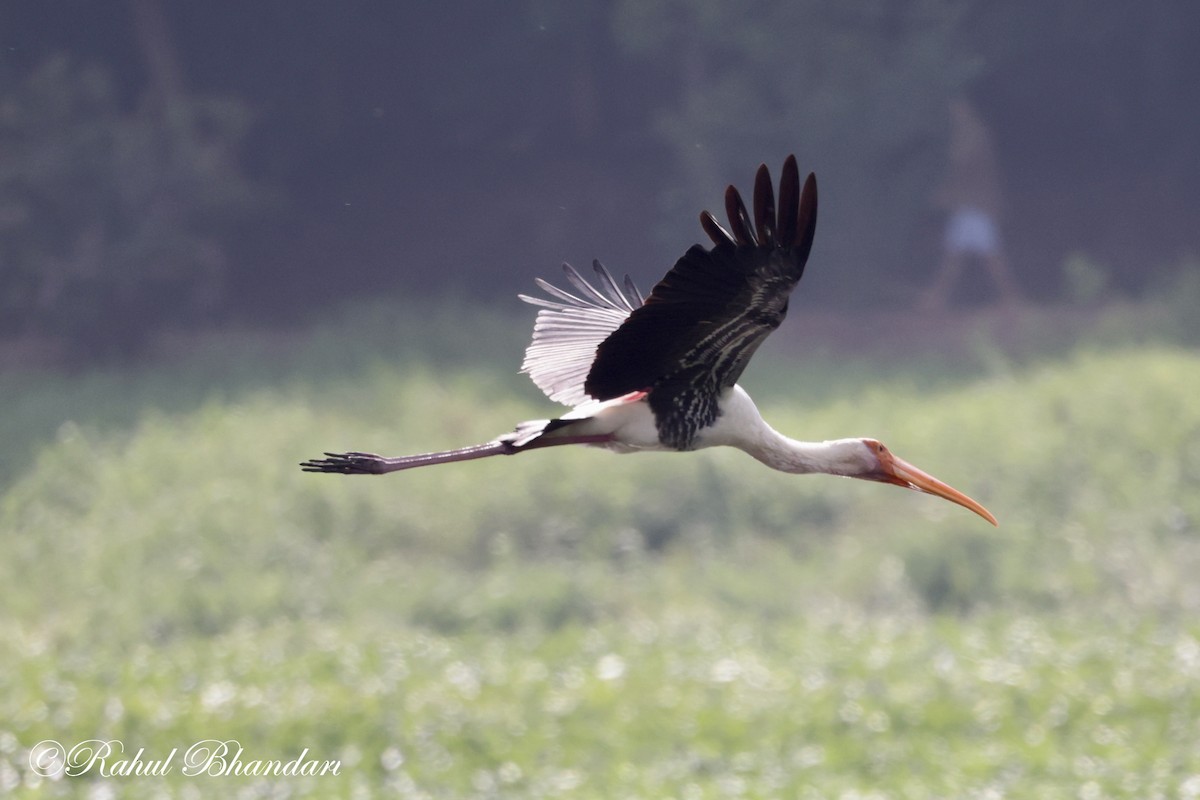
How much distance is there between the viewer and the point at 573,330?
4230 mm

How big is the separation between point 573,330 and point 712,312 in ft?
2.73

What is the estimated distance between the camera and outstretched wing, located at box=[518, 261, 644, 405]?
4.04m

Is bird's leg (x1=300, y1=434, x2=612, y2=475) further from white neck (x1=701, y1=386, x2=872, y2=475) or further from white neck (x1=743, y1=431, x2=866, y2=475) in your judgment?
white neck (x1=743, y1=431, x2=866, y2=475)

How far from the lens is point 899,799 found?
7.41 meters

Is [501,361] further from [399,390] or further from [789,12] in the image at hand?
[789,12]

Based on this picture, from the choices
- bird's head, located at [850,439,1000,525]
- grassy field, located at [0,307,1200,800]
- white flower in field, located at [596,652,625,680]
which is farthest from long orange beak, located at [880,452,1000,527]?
white flower in field, located at [596,652,625,680]

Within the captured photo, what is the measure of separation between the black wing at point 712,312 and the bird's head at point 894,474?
0.48 metres

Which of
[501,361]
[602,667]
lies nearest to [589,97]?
[501,361]

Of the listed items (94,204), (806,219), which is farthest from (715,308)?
(94,204)

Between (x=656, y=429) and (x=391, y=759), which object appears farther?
(x=391, y=759)

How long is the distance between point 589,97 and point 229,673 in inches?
409

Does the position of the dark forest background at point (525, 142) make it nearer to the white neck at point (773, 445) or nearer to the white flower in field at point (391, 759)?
the white flower in field at point (391, 759)

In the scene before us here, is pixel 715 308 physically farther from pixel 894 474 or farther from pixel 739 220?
pixel 894 474

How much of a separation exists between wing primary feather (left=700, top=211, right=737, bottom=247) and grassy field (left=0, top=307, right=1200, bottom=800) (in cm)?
463
